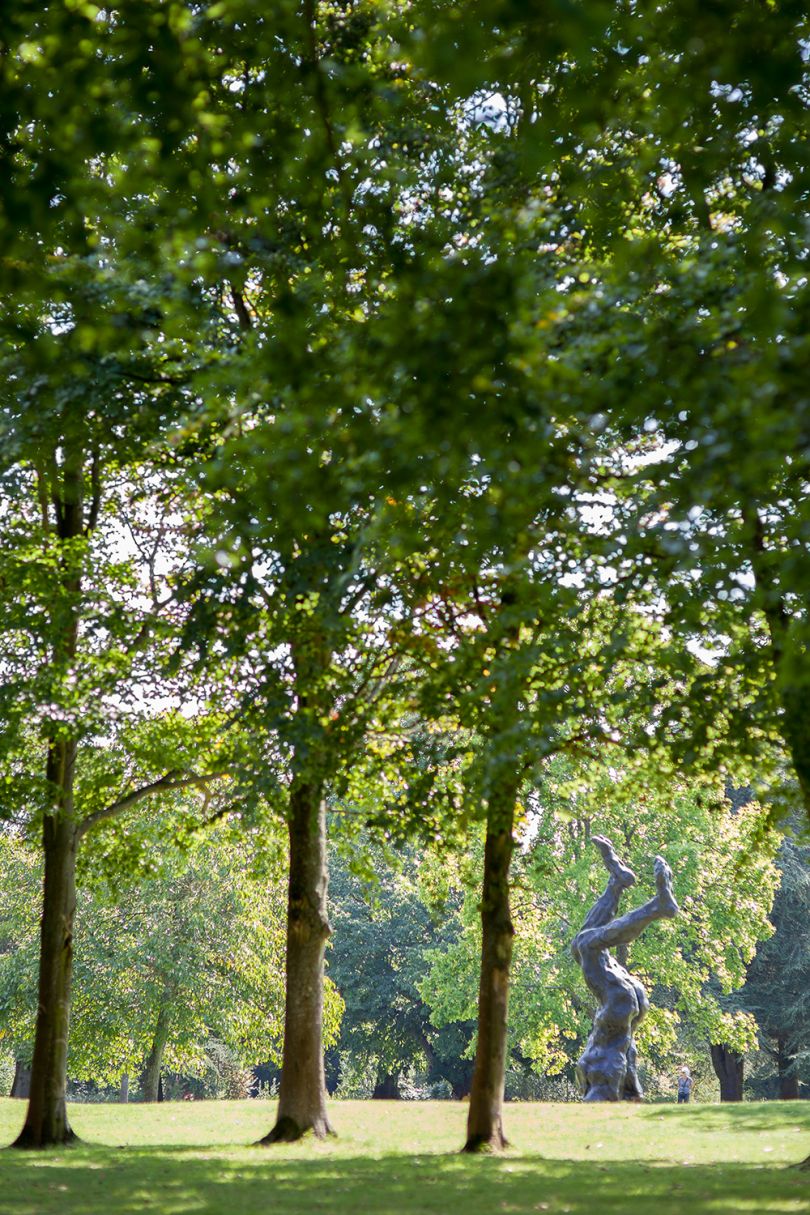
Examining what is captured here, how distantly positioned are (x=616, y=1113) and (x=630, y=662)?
39.6 ft

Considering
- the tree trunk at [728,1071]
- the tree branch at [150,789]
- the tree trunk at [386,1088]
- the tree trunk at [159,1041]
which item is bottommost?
the tree trunk at [386,1088]

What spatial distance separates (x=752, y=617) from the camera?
15.1 m

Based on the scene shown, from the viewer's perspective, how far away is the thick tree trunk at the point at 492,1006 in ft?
53.1

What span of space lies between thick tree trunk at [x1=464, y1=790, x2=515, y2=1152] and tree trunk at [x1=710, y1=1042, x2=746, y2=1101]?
32.5 metres

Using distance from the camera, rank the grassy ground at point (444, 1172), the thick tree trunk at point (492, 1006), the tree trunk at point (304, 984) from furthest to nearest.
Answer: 1. the tree trunk at point (304, 984)
2. the thick tree trunk at point (492, 1006)
3. the grassy ground at point (444, 1172)

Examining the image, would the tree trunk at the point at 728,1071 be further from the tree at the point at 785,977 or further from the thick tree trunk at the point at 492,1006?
the thick tree trunk at the point at 492,1006

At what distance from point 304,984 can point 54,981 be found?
3.60 metres

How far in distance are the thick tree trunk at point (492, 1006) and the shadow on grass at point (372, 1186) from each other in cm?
101

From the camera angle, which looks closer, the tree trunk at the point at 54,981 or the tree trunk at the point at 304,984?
the tree trunk at the point at 304,984

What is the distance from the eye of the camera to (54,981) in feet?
56.9

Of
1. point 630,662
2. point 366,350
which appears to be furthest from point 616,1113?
point 366,350

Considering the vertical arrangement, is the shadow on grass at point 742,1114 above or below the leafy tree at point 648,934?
below

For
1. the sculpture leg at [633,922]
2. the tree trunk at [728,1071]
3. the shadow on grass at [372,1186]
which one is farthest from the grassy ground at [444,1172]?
the tree trunk at [728,1071]

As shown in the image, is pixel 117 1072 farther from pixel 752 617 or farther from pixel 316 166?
pixel 316 166
